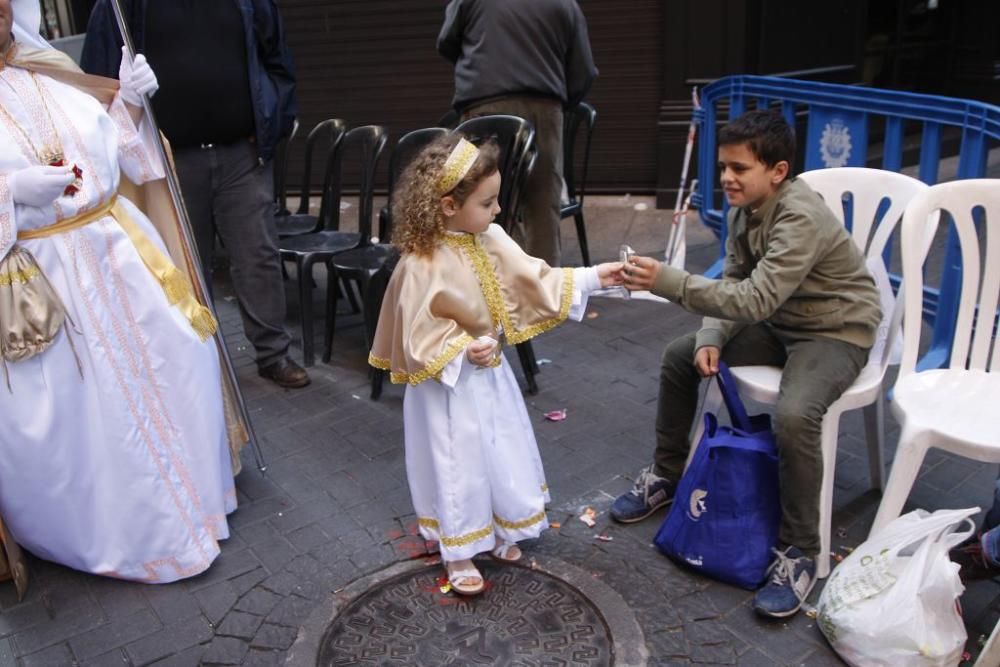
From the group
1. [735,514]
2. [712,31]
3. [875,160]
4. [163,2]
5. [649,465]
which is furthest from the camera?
[875,160]

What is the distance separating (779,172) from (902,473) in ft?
3.40

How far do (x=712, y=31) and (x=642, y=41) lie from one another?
611 millimetres

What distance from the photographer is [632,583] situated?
10.4 feet

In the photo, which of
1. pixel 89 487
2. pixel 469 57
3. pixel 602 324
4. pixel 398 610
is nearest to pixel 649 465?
pixel 398 610

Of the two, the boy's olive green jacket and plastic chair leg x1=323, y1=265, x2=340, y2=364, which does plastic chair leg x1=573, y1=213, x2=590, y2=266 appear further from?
the boy's olive green jacket

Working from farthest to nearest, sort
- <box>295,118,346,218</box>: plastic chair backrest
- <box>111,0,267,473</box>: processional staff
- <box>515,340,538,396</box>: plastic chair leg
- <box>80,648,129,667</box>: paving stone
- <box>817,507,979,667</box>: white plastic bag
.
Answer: <box>295,118,346,218</box>: plastic chair backrest
<box>515,340,538,396</box>: plastic chair leg
<box>111,0,267,473</box>: processional staff
<box>80,648,129,667</box>: paving stone
<box>817,507,979,667</box>: white plastic bag

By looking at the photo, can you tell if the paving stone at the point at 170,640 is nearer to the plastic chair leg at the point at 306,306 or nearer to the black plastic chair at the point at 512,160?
the black plastic chair at the point at 512,160

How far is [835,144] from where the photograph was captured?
191 inches

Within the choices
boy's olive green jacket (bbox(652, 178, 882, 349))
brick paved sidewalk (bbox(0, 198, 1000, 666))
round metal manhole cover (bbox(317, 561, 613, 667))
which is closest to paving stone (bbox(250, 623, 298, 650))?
brick paved sidewalk (bbox(0, 198, 1000, 666))

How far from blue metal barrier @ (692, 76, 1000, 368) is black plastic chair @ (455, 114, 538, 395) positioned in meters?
1.48

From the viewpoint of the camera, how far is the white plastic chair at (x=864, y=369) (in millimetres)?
3119

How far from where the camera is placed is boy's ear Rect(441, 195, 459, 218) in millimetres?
2883

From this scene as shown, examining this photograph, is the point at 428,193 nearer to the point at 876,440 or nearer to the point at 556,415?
the point at 556,415

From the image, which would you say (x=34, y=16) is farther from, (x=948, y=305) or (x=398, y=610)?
(x=948, y=305)
